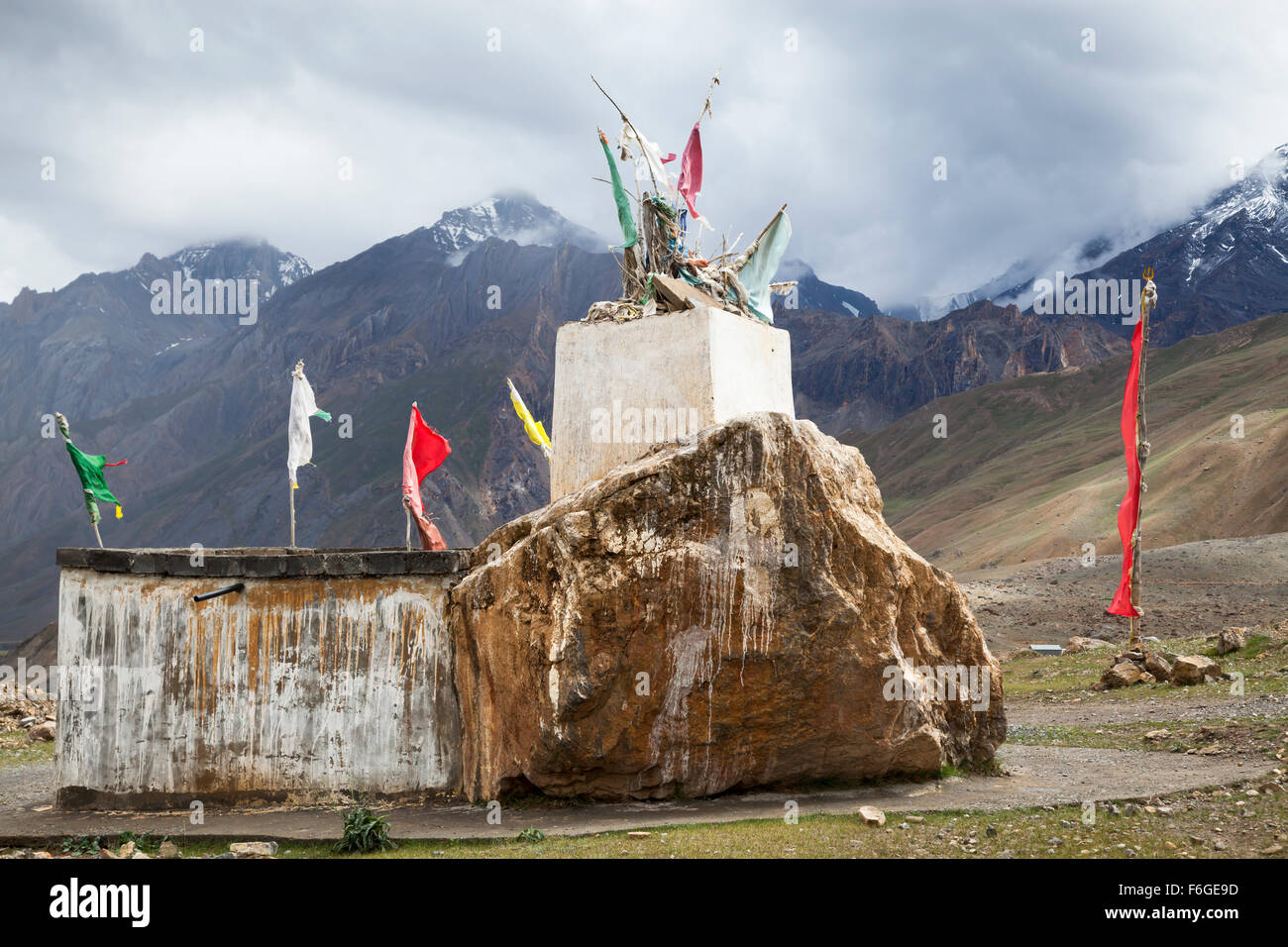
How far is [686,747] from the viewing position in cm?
1198

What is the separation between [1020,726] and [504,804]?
8.99 metres

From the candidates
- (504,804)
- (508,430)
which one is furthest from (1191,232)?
(504,804)

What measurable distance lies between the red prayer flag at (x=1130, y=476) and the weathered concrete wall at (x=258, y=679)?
14.8 meters

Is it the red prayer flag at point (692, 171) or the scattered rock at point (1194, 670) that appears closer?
the red prayer flag at point (692, 171)

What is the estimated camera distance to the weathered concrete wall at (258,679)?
516 inches

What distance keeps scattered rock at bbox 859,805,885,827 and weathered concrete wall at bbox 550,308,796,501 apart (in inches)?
195

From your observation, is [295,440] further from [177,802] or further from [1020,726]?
[1020,726]

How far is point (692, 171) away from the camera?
1619cm

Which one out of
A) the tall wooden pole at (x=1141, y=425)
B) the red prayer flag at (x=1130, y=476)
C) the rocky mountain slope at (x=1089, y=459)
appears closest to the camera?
the red prayer flag at (x=1130, y=476)

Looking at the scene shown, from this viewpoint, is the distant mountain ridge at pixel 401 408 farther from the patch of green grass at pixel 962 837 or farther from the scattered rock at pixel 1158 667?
the patch of green grass at pixel 962 837

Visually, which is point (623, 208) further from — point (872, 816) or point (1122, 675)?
point (1122, 675)

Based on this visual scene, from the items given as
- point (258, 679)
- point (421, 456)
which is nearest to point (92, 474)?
point (421, 456)

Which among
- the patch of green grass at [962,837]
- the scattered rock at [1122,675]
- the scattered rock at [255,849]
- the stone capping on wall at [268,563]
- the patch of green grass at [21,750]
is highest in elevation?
the stone capping on wall at [268,563]

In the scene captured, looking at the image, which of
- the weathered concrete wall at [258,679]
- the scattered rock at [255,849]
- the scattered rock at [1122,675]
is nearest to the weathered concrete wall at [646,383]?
the weathered concrete wall at [258,679]
